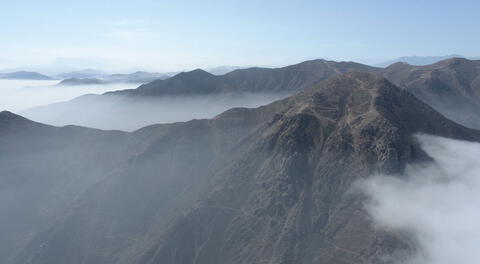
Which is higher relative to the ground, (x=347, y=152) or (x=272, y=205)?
(x=347, y=152)

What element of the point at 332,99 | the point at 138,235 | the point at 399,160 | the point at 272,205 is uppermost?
the point at 332,99

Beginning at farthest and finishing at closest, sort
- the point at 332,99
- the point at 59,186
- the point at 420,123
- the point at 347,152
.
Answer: the point at 59,186, the point at 332,99, the point at 420,123, the point at 347,152

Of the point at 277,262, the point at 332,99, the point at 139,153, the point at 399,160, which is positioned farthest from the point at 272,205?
the point at 139,153

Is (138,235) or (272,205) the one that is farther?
(138,235)

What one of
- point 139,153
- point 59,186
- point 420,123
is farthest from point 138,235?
point 420,123

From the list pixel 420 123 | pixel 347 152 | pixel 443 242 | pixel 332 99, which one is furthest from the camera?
pixel 332 99

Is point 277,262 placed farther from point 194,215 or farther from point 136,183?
point 136,183

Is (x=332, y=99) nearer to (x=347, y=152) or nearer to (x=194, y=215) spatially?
(x=347, y=152)
